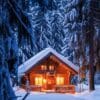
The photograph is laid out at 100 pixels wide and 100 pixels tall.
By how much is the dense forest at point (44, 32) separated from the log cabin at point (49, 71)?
1.12m

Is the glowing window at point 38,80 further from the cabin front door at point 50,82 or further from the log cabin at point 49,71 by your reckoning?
the cabin front door at point 50,82

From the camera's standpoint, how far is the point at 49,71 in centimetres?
4141

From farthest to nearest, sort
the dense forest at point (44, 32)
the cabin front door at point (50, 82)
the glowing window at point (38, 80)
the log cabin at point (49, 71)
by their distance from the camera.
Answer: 1. the cabin front door at point (50, 82)
2. the glowing window at point (38, 80)
3. the log cabin at point (49, 71)
4. the dense forest at point (44, 32)

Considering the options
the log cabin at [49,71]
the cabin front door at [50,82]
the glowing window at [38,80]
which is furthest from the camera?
the cabin front door at [50,82]

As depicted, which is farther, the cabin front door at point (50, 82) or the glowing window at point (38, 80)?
the cabin front door at point (50, 82)

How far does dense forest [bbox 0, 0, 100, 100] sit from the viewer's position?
6.82 m

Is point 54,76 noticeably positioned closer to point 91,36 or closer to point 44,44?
point 91,36

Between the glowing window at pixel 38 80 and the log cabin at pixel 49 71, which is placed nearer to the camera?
the log cabin at pixel 49 71

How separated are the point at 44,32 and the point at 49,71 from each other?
1985cm

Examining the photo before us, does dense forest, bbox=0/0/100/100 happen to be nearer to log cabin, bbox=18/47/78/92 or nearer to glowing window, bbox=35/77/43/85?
log cabin, bbox=18/47/78/92

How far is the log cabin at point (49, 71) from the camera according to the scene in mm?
40594

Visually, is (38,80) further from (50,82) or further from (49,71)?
(49,71)

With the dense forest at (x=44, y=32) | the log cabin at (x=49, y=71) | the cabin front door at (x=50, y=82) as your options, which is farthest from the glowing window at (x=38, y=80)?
the dense forest at (x=44, y=32)

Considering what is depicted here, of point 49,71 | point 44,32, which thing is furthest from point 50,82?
point 44,32
